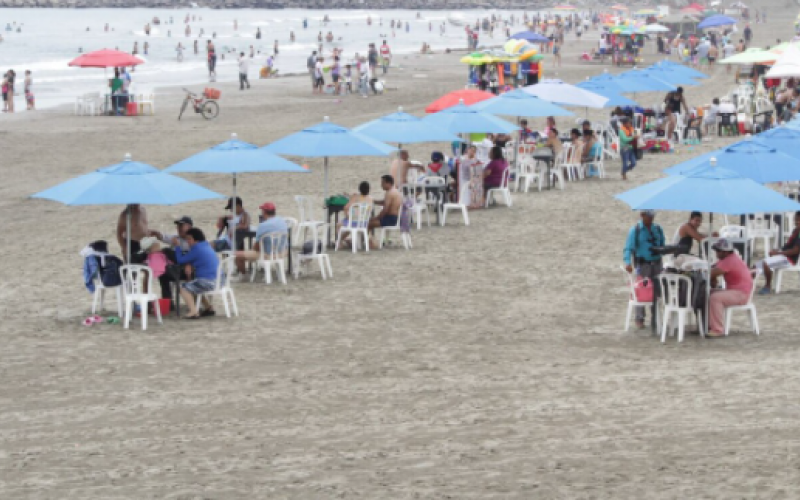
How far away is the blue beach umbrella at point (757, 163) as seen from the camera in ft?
38.9

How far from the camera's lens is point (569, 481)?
6.69 m

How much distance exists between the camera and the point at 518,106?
61.8 ft

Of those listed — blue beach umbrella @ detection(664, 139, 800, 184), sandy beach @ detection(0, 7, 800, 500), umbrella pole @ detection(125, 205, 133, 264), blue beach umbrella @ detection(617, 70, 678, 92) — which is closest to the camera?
sandy beach @ detection(0, 7, 800, 500)

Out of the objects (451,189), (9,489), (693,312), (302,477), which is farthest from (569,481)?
(451,189)

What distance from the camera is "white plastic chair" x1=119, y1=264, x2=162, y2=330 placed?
423 inches

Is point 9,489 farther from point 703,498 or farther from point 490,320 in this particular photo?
point 490,320

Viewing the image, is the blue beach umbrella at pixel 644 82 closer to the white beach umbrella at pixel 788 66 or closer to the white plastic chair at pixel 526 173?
the white beach umbrella at pixel 788 66

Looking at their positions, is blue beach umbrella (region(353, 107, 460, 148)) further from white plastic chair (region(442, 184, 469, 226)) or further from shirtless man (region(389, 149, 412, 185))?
white plastic chair (region(442, 184, 469, 226))

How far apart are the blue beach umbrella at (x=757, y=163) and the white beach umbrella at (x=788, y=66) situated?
11.3 metres

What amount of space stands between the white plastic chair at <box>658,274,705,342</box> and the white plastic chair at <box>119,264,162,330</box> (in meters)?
4.47

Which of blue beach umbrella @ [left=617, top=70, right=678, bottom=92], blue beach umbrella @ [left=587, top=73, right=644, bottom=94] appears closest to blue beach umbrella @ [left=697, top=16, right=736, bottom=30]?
blue beach umbrella @ [left=617, top=70, right=678, bottom=92]

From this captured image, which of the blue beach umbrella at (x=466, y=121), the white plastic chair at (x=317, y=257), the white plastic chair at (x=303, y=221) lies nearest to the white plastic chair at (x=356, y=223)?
the white plastic chair at (x=303, y=221)

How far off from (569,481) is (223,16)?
118897 mm

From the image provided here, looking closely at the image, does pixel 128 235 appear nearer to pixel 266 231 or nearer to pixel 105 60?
pixel 266 231
